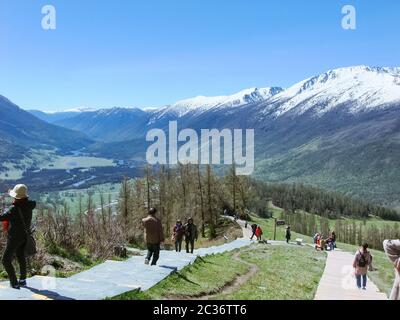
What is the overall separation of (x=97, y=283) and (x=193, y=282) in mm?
4627

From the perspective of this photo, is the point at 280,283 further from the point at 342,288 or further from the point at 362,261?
the point at 362,261

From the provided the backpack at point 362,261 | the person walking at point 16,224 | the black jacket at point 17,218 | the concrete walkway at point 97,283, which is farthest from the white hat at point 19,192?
the backpack at point 362,261

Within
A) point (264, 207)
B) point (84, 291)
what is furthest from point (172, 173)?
point (84, 291)

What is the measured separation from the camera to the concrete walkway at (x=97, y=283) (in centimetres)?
1332

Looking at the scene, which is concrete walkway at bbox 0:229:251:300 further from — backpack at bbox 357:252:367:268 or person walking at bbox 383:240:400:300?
backpack at bbox 357:252:367:268

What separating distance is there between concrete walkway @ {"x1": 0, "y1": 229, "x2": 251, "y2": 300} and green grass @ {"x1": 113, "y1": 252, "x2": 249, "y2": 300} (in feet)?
0.89

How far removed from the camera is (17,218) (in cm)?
1355

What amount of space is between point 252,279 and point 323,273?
1020 cm

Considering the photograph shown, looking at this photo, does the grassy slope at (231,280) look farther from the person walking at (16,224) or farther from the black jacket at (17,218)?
the black jacket at (17,218)

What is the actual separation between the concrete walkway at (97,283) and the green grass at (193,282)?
270 millimetres

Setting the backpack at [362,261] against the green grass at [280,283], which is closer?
the green grass at [280,283]

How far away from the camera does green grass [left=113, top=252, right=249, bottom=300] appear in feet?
50.7

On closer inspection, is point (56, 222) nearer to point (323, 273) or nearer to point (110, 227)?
point (110, 227)
